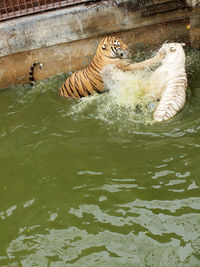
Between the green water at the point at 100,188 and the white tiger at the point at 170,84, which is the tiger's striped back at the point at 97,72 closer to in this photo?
the green water at the point at 100,188

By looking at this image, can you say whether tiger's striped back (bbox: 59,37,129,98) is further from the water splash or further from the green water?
the green water

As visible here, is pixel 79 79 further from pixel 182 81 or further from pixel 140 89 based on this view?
pixel 182 81

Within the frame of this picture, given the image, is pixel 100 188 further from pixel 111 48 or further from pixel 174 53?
pixel 111 48

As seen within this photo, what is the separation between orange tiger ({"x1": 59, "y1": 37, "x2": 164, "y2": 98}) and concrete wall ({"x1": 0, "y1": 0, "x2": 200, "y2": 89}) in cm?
84

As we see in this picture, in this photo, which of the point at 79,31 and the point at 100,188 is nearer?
the point at 100,188

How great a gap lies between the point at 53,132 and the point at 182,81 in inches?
81.1

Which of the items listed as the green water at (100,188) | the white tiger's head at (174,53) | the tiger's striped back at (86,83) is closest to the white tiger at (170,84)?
the white tiger's head at (174,53)

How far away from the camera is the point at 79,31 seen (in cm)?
659

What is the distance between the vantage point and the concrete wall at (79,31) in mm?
6457

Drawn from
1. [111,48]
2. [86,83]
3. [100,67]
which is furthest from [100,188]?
[111,48]

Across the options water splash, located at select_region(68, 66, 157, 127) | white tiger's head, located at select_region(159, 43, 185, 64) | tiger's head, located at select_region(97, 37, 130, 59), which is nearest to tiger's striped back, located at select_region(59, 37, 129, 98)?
tiger's head, located at select_region(97, 37, 130, 59)

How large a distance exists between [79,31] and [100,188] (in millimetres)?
3730

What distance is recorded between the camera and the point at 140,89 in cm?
553

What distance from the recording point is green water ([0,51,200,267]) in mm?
3197
